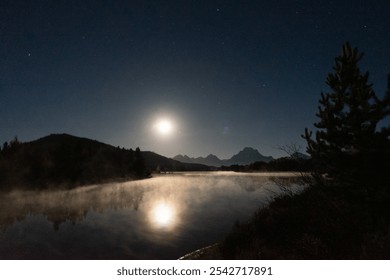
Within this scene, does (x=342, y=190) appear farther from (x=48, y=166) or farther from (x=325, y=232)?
(x=48, y=166)

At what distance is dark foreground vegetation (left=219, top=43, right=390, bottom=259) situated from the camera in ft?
31.8

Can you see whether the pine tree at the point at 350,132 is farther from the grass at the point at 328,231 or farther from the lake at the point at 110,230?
the lake at the point at 110,230

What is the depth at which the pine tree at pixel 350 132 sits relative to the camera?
1093cm

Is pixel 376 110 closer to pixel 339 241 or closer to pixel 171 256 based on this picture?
pixel 339 241

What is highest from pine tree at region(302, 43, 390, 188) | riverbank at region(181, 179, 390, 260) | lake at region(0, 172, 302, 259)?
pine tree at region(302, 43, 390, 188)

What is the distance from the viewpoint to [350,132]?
1188 centimetres

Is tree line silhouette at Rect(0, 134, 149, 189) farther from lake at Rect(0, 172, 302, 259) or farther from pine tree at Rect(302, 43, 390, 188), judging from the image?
pine tree at Rect(302, 43, 390, 188)

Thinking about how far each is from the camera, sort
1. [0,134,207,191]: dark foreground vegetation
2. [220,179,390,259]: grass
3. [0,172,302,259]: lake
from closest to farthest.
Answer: [220,179,390,259]: grass, [0,172,302,259]: lake, [0,134,207,191]: dark foreground vegetation

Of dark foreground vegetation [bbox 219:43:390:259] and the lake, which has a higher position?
dark foreground vegetation [bbox 219:43:390:259]

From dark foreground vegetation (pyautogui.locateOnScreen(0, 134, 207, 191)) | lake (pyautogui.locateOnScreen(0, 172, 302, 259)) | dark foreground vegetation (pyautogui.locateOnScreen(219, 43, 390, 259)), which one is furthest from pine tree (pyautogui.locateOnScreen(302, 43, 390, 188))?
dark foreground vegetation (pyautogui.locateOnScreen(0, 134, 207, 191))

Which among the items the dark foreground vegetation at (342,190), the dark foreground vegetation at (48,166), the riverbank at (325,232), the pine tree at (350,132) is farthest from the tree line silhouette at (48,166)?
the pine tree at (350,132)

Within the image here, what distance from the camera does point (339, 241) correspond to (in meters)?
9.66

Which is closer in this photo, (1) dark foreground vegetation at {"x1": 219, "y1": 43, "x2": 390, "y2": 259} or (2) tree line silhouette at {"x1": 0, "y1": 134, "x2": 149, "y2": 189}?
(1) dark foreground vegetation at {"x1": 219, "y1": 43, "x2": 390, "y2": 259}
